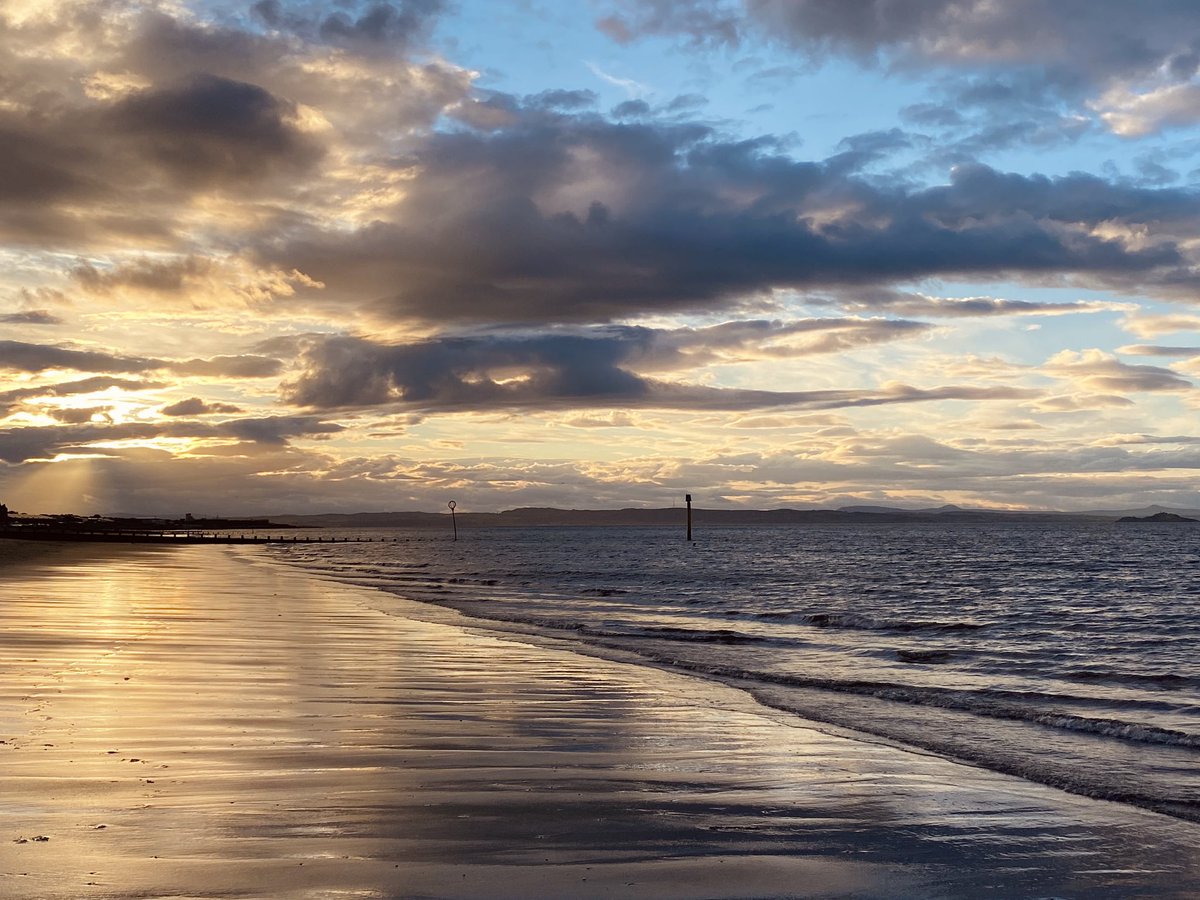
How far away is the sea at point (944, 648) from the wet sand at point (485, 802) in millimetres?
1854

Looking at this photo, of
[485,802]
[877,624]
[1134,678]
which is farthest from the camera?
[877,624]

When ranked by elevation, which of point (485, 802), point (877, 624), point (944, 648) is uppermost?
point (485, 802)

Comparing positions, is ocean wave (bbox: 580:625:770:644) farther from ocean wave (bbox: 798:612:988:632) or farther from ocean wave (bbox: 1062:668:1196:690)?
ocean wave (bbox: 1062:668:1196:690)

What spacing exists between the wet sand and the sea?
185 cm

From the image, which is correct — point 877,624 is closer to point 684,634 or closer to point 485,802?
point 684,634

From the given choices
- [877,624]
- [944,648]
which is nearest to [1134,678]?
[944,648]

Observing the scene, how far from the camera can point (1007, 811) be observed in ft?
29.5

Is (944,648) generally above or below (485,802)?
below

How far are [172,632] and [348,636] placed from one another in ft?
11.5

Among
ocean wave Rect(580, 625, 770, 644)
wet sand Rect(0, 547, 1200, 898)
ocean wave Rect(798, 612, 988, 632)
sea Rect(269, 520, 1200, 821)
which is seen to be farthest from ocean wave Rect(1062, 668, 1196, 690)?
ocean wave Rect(798, 612, 988, 632)

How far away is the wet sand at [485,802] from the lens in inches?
248

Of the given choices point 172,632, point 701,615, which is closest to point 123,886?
point 172,632

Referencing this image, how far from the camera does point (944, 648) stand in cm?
2609

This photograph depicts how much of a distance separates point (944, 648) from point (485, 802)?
66.9 ft
